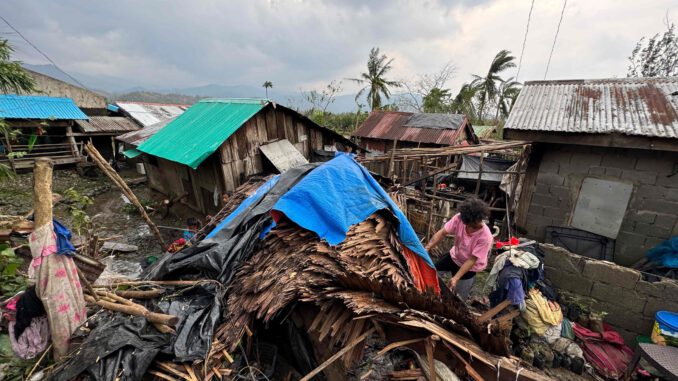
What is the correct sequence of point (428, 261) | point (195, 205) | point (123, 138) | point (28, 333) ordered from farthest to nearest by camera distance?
point (123, 138), point (195, 205), point (428, 261), point (28, 333)

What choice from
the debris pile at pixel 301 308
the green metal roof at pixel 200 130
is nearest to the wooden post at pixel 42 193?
the debris pile at pixel 301 308

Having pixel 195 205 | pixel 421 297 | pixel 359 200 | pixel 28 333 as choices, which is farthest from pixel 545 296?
pixel 195 205

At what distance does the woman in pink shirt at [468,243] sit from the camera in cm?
397

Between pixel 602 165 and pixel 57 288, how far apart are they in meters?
9.21

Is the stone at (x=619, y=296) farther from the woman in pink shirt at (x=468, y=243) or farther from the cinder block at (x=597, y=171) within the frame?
the woman in pink shirt at (x=468, y=243)

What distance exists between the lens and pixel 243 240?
442 cm

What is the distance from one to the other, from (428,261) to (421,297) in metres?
2.27

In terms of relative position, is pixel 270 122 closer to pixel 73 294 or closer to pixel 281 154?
pixel 281 154

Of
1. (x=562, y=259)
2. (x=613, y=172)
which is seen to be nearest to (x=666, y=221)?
(x=613, y=172)

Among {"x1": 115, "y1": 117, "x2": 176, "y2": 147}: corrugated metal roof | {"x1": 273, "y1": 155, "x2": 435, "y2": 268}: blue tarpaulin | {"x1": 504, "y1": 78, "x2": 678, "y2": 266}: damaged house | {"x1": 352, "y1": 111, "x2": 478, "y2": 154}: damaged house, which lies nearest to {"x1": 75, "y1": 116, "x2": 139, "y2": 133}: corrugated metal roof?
{"x1": 115, "y1": 117, "x2": 176, "y2": 147}: corrugated metal roof

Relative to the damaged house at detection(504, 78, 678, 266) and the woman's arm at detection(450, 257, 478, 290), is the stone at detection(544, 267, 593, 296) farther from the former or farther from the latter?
the woman's arm at detection(450, 257, 478, 290)

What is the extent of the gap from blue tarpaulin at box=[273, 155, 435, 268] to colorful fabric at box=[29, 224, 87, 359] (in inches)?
96.5

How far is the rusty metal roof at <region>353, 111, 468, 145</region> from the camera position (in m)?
17.5

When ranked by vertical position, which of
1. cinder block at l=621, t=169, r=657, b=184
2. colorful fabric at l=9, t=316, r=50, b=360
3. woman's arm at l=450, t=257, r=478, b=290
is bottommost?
colorful fabric at l=9, t=316, r=50, b=360
